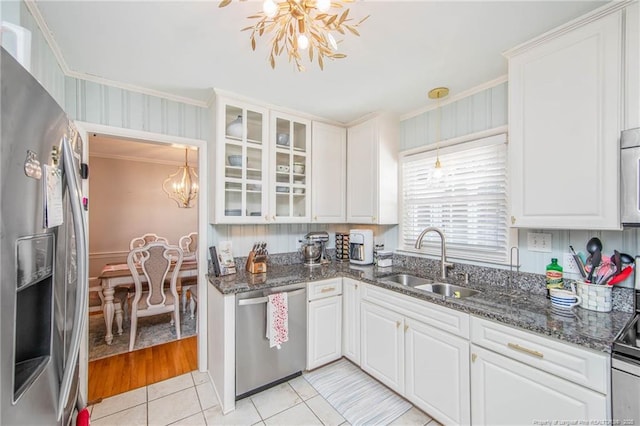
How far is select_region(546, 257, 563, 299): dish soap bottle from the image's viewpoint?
1.64 meters

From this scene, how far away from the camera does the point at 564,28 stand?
146 centimetres

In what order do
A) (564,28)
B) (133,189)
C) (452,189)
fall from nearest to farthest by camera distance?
1. (564,28)
2. (452,189)
3. (133,189)

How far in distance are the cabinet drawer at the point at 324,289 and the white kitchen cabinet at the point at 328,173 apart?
673 millimetres

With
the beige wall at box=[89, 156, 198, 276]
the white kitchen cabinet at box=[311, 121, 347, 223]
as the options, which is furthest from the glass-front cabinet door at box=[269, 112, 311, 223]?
the beige wall at box=[89, 156, 198, 276]

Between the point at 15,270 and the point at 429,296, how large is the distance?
185 cm

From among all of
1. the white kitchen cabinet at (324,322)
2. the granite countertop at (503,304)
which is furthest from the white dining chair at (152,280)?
the white kitchen cabinet at (324,322)

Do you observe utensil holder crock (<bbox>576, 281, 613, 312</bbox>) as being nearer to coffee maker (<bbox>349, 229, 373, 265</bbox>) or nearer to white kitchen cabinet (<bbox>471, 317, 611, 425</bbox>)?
white kitchen cabinet (<bbox>471, 317, 611, 425</bbox>)

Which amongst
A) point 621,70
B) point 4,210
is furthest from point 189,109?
point 621,70

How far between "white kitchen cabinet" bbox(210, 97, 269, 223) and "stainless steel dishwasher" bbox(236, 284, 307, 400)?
707 millimetres

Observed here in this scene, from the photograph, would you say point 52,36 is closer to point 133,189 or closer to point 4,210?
point 4,210

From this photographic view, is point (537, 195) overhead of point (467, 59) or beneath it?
beneath

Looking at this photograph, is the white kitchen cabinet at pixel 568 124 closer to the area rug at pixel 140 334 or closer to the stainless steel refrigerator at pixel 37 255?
the stainless steel refrigerator at pixel 37 255

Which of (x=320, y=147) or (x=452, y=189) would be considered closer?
(x=452, y=189)

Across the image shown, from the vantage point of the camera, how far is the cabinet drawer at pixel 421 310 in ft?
5.30
